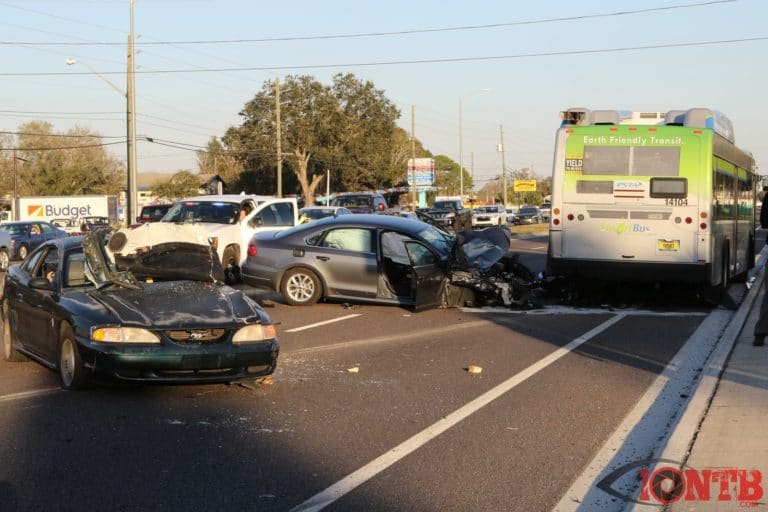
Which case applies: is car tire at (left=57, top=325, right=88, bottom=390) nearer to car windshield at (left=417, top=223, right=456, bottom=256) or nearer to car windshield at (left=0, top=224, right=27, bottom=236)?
car windshield at (left=417, top=223, right=456, bottom=256)

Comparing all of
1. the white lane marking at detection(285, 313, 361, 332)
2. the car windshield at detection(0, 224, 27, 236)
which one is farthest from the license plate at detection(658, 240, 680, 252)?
the car windshield at detection(0, 224, 27, 236)

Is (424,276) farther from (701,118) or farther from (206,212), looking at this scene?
(206,212)

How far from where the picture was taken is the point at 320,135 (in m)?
75.8

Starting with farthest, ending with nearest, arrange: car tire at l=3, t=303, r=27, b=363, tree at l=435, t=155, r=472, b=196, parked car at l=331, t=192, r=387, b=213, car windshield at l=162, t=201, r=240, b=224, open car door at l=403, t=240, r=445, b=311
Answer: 1. tree at l=435, t=155, r=472, b=196
2. parked car at l=331, t=192, r=387, b=213
3. car windshield at l=162, t=201, r=240, b=224
4. open car door at l=403, t=240, r=445, b=311
5. car tire at l=3, t=303, r=27, b=363

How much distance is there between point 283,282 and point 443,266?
276 centimetres

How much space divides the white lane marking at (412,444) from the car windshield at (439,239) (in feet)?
15.0

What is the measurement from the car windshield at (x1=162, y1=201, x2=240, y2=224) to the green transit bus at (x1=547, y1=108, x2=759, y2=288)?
734cm

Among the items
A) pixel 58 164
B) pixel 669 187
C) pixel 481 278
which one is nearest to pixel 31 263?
pixel 481 278

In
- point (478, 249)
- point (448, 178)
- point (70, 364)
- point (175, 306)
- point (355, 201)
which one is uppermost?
point (448, 178)

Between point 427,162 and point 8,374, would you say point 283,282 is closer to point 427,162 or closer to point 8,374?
point 8,374

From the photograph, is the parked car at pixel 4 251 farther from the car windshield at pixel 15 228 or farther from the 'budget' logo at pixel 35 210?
the 'budget' logo at pixel 35 210

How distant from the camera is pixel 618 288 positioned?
59.2ft

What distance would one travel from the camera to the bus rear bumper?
14953mm

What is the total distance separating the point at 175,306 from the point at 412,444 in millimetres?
2736
